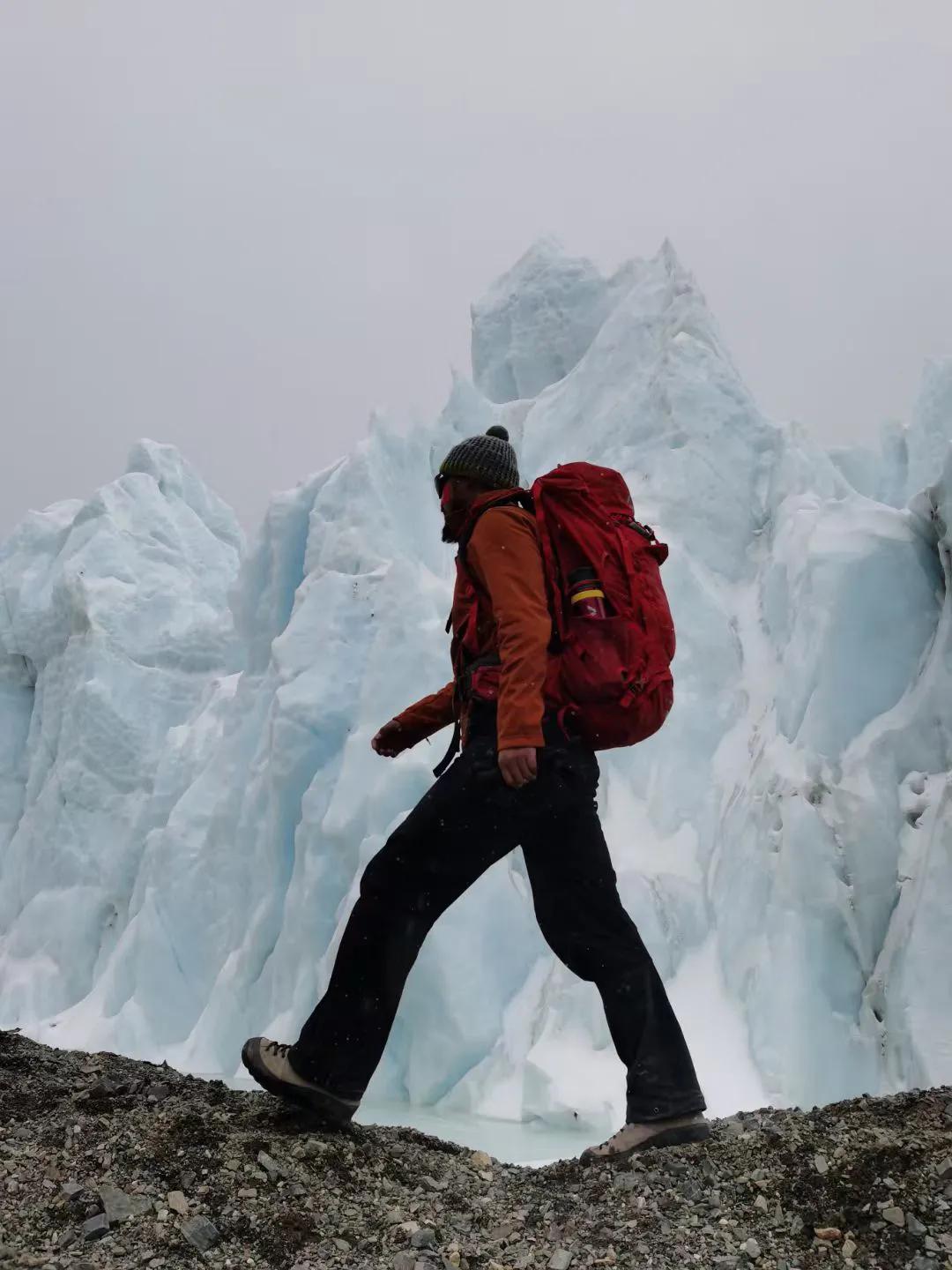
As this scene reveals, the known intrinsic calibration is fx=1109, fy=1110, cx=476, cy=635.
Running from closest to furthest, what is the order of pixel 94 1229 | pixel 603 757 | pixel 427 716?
pixel 94 1229
pixel 427 716
pixel 603 757

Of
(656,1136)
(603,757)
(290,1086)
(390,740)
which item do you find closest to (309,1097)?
(290,1086)

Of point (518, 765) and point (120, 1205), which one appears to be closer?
point (120, 1205)

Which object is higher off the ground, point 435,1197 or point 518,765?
point 518,765

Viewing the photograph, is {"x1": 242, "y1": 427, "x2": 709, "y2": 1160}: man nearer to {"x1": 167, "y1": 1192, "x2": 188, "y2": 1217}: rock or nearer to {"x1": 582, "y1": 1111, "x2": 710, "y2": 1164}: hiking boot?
{"x1": 582, "y1": 1111, "x2": 710, "y2": 1164}: hiking boot

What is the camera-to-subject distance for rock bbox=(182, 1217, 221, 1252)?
61.9 inches

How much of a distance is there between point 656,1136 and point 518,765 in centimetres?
76

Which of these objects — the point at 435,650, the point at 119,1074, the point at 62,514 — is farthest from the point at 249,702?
the point at 119,1074

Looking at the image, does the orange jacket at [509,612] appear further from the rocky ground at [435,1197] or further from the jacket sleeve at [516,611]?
the rocky ground at [435,1197]

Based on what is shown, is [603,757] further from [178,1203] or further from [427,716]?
[178,1203]

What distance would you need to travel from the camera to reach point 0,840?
1573 cm

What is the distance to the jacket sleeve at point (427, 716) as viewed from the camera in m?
2.54

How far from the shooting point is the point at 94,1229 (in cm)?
158

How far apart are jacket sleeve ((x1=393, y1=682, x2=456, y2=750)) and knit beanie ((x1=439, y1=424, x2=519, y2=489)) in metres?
0.49

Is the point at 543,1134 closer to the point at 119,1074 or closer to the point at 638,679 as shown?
the point at 119,1074
